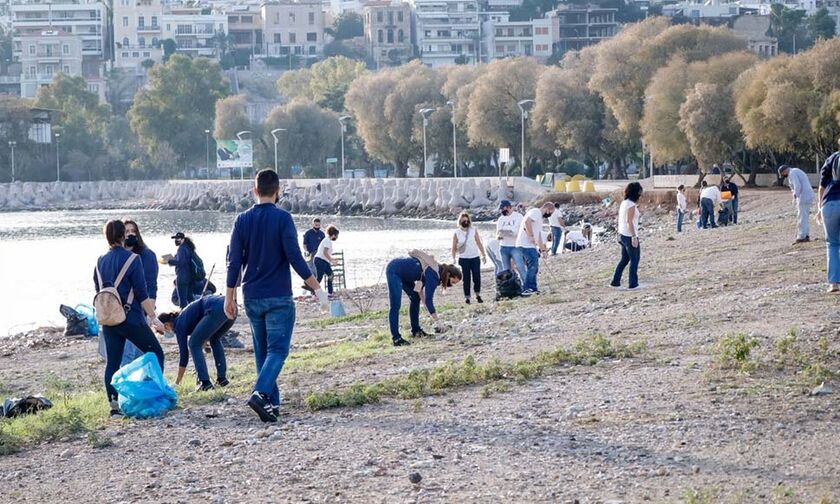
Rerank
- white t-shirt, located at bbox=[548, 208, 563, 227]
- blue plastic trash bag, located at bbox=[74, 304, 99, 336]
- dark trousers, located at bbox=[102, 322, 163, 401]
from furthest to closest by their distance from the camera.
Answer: white t-shirt, located at bbox=[548, 208, 563, 227] < blue plastic trash bag, located at bbox=[74, 304, 99, 336] < dark trousers, located at bbox=[102, 322, 163, 401]

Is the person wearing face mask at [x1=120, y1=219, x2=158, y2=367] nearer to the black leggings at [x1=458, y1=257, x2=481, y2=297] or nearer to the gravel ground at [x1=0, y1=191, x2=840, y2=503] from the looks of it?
the gravel ground at [x1=0, y1=191, x2=840, y2=503]

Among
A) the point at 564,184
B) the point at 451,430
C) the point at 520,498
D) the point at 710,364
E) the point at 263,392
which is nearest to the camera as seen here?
the point at 520,498

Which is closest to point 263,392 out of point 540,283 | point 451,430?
point 451,430

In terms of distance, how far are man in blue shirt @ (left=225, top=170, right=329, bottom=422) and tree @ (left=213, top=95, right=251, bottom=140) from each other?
4703 inches

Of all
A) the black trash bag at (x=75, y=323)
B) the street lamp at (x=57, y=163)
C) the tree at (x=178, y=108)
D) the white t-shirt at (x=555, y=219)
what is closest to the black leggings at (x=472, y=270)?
the black trash bag at (x=75, y=323)

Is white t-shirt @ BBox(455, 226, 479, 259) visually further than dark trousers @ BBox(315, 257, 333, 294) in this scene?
No

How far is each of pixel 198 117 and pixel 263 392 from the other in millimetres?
135400

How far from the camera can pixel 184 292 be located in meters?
18.2

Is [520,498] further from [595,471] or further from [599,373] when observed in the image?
[599,373]

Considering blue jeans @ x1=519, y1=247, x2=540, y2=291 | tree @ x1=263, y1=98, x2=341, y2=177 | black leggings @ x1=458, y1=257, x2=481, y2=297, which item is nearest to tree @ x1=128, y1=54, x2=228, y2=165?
tree @ x1=263, y1=98, x2=341, y2=177

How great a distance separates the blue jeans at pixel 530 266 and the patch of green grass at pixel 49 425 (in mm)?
9265

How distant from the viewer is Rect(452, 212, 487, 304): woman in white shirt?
65.4 ft

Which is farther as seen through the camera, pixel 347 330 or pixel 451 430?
pixel 347 330

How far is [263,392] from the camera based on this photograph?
10.3 meters
